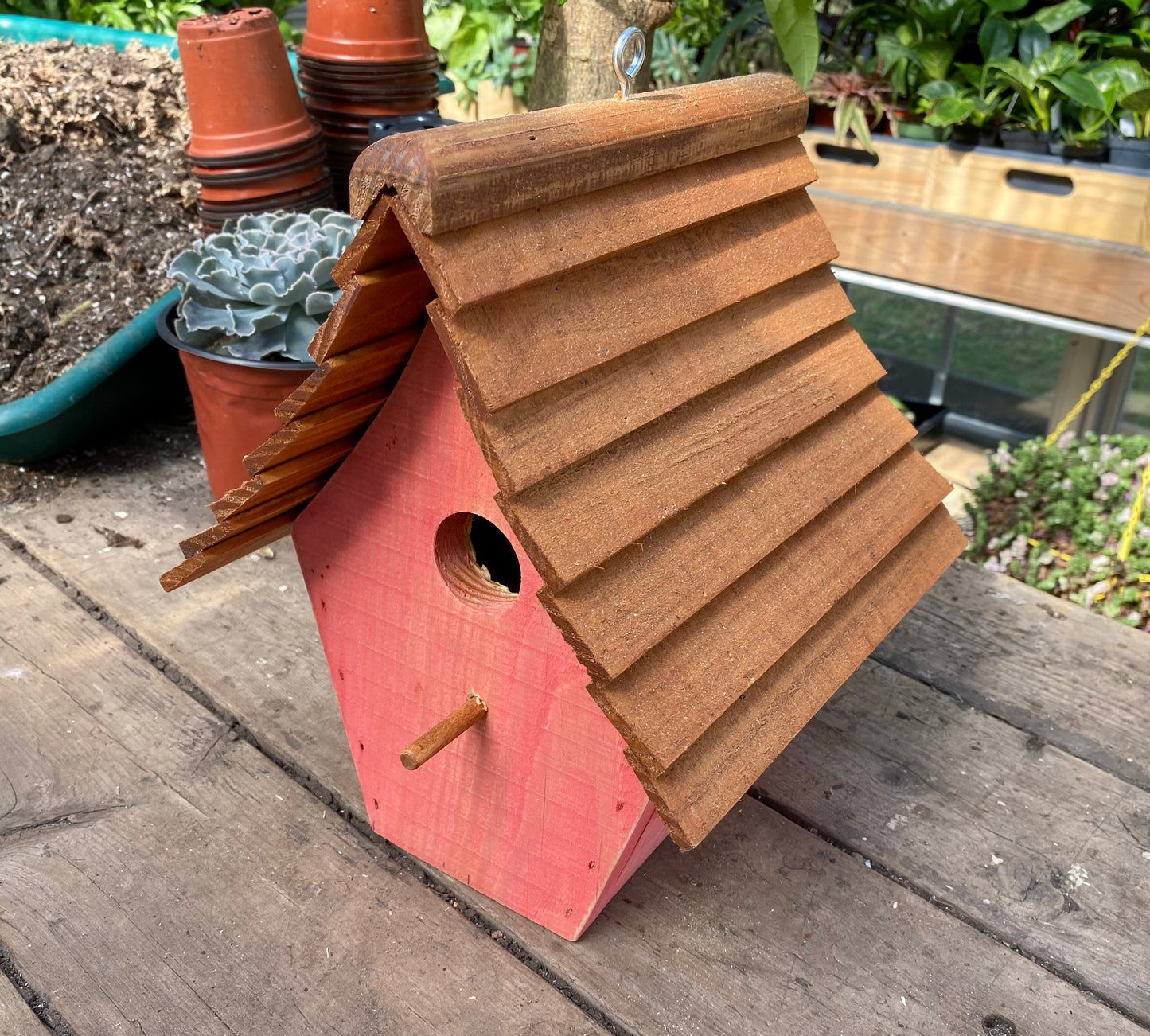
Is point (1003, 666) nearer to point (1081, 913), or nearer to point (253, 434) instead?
point (1081, 913)

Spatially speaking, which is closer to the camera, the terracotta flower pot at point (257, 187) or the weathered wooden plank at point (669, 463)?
the weathered wooden plank at point (669, 463)

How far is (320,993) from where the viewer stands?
1040 millimetres

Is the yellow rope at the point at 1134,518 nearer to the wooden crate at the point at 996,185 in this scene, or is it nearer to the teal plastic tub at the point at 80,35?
the wooden crate at the point at 996,185

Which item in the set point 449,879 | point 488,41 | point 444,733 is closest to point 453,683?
point 444,733

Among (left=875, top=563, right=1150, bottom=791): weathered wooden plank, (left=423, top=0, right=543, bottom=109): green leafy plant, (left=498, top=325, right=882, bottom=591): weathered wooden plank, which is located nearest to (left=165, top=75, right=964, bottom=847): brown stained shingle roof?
(left=498, top=325, right=882, bottom=591): weathered wooden plank

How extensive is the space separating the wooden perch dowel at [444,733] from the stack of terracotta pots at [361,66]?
165 centimetres

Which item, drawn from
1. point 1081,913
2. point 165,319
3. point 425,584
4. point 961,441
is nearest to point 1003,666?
point 1081,913

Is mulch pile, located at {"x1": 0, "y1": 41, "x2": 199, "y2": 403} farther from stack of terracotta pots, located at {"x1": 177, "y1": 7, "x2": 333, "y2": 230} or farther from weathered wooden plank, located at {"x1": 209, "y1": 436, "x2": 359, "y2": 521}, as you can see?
weathered wooden plank, located at {"x1": 209, "y1": 436, "x2": 359, "y2": 521}

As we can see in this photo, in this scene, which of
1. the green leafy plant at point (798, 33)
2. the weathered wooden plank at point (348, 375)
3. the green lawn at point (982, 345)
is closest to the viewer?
the weathered wooden plank at point (348, 375)

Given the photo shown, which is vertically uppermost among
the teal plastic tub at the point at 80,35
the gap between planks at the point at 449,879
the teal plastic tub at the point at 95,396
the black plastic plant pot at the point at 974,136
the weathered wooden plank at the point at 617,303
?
the weathered wooden plank at the point at 617,303

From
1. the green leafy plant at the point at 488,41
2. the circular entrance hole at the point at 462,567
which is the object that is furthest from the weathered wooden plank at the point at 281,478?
the green leafy plant at the point at 488,41

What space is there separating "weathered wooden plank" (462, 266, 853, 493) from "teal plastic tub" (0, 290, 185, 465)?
1325mm

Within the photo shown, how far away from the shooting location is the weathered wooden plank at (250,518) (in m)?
0.98

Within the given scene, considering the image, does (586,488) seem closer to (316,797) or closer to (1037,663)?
(316,797)
